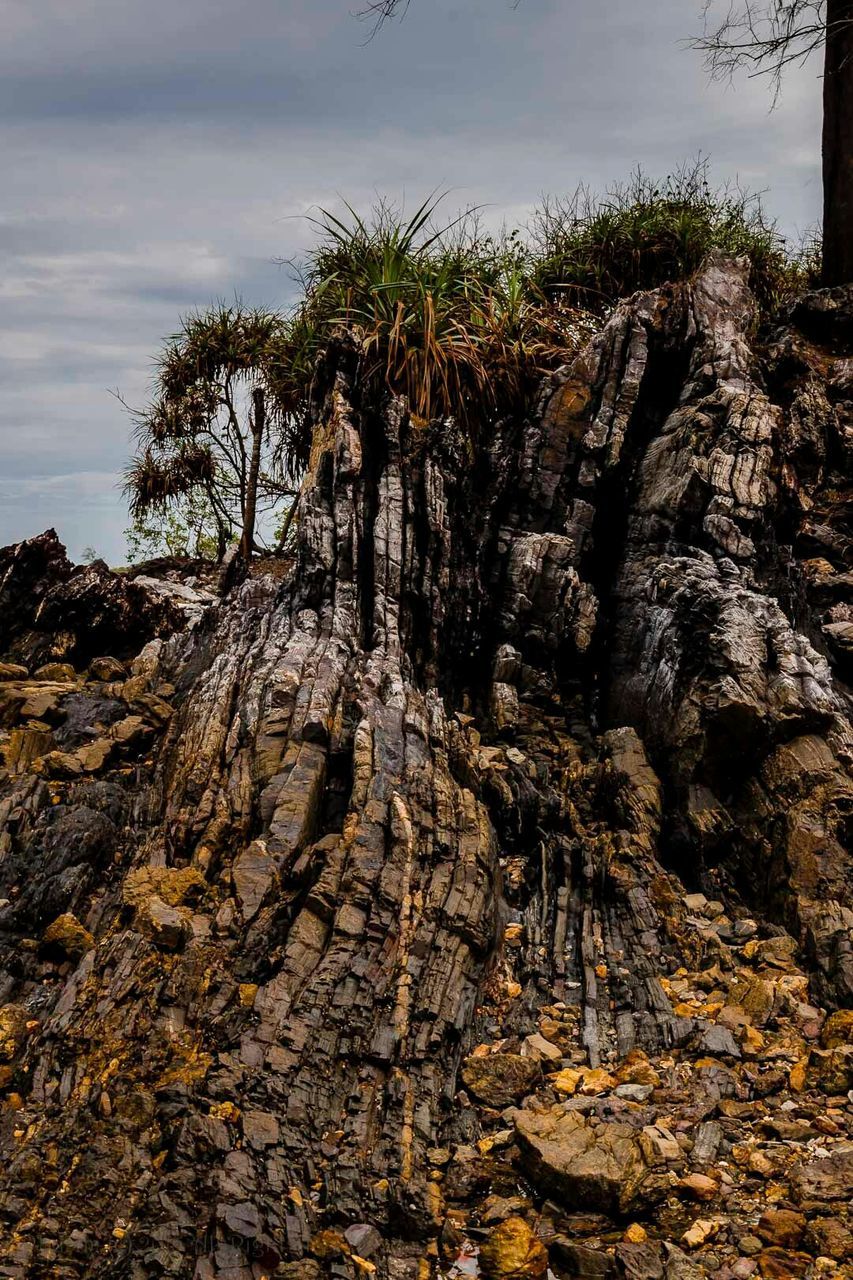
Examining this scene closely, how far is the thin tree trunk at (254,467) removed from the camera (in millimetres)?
11812

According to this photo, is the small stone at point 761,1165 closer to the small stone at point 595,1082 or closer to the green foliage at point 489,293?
the small stone at point 595,1082

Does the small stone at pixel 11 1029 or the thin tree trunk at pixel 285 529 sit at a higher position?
the thin tree trunk at pixel 285 529

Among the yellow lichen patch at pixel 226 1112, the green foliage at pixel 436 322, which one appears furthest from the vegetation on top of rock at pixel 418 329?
the yellow lichen patch at pixel 226 1112

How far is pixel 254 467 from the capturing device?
39.5 ft

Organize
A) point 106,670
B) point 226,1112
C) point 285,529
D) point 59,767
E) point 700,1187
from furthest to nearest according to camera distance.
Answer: point 285,529
point 106,670
point 59,767
point 226,1112
point 700,1187

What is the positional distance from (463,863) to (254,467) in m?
7.44

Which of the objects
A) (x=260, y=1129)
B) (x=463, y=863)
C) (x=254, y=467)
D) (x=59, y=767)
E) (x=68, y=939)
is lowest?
(x=260, y=1129)

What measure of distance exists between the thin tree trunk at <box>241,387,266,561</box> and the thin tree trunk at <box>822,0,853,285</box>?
24.0 feet

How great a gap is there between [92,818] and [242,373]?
7.26m

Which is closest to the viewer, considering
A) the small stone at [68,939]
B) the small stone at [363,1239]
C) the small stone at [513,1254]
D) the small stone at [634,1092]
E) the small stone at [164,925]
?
the small stone at [513,1254]

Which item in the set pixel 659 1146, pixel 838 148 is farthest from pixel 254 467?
pixel 659 1146

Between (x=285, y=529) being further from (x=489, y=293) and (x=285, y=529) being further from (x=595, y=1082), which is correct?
(x=595, y=1082)

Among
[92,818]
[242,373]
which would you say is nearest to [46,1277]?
[92,818]

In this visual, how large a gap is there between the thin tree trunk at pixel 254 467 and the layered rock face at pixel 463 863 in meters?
2.25
